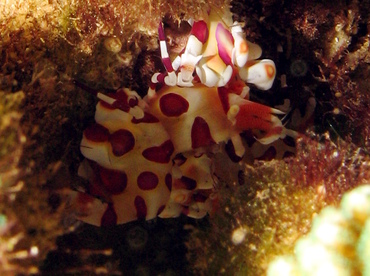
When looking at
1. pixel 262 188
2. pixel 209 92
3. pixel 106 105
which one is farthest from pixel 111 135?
pixel 262 188

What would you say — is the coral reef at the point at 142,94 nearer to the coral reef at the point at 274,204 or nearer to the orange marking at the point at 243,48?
the coral reef at the point at 274,204

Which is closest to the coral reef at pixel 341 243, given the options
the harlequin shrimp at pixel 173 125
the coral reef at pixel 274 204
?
the coral reef at pixel 274 204

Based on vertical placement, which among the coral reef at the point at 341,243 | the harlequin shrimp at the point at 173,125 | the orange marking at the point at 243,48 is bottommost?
the harlequin shrimp at the point at 173,125

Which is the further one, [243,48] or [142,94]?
[142,94]

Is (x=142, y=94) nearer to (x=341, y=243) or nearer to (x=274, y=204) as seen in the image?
(x=274, y=204)

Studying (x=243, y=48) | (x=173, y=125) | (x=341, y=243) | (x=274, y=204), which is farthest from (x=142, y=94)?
(x=341, y=243)

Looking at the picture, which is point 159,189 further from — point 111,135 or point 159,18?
point 159,18

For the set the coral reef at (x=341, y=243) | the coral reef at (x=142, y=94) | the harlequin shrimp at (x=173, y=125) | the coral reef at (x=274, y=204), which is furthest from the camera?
the harlequin shrimp at (x=173, y=125)
